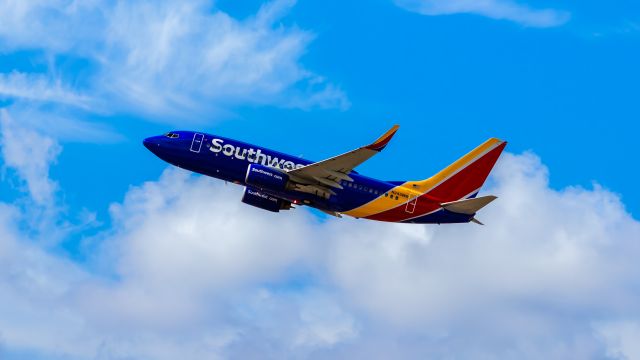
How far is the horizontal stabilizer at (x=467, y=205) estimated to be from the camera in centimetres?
10131

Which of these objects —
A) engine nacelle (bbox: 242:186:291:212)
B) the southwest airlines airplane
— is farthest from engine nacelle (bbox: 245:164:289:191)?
engine nacelle (bbox: 242:186:291:212)

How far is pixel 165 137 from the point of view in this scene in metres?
105

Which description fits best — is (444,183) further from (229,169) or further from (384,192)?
(229,169)

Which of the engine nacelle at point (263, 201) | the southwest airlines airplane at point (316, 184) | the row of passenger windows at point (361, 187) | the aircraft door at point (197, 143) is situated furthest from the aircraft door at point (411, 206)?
the aircraft door at point (197, 143)

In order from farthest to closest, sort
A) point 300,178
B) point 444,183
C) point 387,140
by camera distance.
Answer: point 444,183 → point 300,178 → point 387,140

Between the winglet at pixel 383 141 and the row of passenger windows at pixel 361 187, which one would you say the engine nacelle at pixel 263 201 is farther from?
the winglet at pixel 383 141

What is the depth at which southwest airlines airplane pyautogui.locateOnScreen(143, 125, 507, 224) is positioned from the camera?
10112 cm

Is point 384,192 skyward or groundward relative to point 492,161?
groundward

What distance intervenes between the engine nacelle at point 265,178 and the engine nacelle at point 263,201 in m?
6.94

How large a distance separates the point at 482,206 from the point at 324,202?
15.0 meters

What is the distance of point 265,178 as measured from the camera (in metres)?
101

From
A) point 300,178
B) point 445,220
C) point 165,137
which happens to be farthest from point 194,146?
point 445,220

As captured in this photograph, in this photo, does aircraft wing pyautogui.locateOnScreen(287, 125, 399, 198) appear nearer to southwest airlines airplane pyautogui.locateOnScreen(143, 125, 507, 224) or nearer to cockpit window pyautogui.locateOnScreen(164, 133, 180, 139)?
southwest airlines airplane pyautogui.locateOnScreen(143, 125, 507, 224)

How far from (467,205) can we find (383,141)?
42.9 ft
